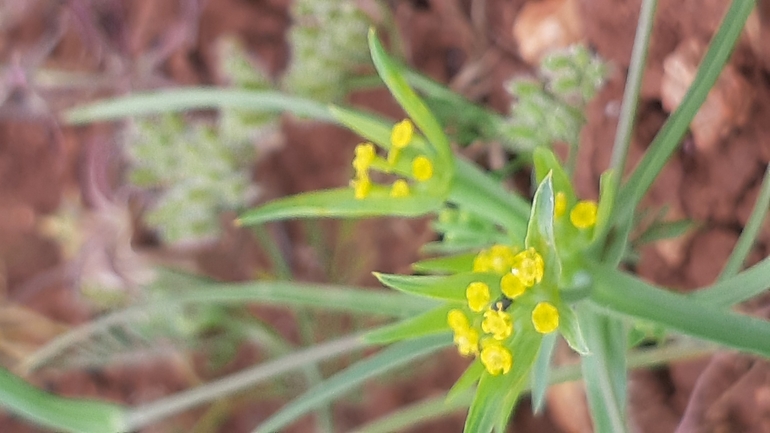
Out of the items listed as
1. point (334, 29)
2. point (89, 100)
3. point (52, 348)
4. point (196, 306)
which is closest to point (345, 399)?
point (196, 306)

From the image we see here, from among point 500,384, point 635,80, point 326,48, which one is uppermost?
point 326,48

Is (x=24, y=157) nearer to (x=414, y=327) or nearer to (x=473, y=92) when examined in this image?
(x=473, y=92)

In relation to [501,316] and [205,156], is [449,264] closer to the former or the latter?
[501,316]

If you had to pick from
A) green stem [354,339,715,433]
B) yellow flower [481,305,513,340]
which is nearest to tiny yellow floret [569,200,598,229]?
yellow flower [481,305,513,340]

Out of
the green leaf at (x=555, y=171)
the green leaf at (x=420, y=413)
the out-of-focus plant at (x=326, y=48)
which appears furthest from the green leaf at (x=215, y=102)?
the green leaf at (x=420, y=413)

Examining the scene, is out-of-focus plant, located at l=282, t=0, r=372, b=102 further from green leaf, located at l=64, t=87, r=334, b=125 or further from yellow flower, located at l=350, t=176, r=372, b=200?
yellow flower, located at l=350, t=176, r=372, b=200

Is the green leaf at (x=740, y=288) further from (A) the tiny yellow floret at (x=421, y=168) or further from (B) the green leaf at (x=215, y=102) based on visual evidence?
(B) the green leaf at (x=215, y=102)

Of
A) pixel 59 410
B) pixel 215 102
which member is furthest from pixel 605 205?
pixel 59 410
